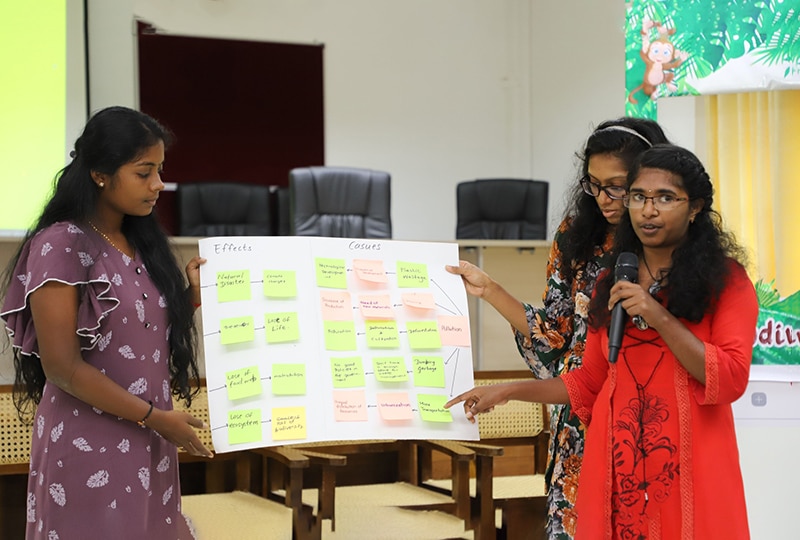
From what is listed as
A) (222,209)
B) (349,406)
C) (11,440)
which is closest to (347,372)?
(349,406)

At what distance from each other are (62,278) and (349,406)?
734mm

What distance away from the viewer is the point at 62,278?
174 cm

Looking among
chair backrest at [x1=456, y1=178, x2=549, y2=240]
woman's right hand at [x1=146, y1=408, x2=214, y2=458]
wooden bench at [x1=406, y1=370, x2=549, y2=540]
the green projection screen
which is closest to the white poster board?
woman's right hand at [x1=146, y1=408, x2=214, y2=458]

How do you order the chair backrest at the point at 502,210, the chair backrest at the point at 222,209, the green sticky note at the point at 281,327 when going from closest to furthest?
1. the green sticky note at the point at 281,327
2. the chair backrest at the point at 222,209
3. the chair backrest at the point at 502,210

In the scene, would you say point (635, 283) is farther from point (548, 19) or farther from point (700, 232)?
point (548, 19)

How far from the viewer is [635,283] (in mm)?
1648

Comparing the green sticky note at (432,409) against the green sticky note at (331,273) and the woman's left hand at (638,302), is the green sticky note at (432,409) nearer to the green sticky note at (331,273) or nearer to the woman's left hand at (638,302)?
the green sticky note at (331,273)

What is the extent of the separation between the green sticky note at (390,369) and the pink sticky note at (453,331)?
0.13m

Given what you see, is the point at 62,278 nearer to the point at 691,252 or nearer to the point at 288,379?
the point at 288,379

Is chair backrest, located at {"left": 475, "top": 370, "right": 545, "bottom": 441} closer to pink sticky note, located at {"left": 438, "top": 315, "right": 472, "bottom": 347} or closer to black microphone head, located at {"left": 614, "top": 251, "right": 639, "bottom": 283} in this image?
pink sticky note, located at {"left": 438, "top": 315, "right": 472, "bottom": 347}

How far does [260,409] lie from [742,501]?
104cm

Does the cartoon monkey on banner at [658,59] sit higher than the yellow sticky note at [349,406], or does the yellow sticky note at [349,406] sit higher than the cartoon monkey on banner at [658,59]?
the cartoon monkey on banner at [658,59]

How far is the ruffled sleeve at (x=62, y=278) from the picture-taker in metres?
1.75

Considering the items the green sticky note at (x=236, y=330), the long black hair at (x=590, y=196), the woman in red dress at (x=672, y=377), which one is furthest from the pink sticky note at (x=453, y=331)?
the woman in red dress at (x=672, y=377)
